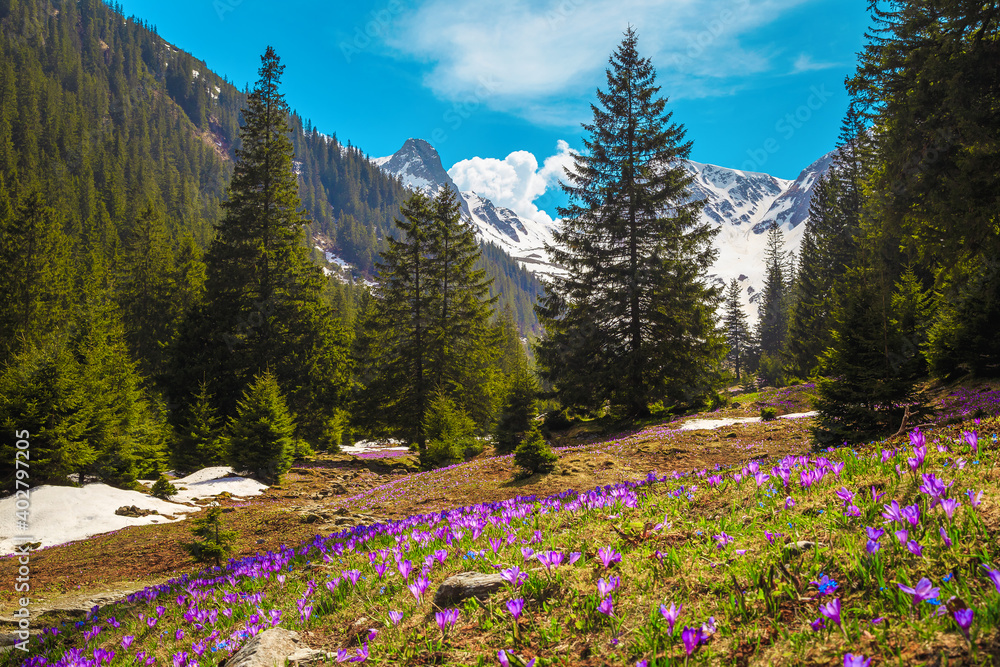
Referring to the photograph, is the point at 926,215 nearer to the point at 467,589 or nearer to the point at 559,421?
→ the point at 559,421

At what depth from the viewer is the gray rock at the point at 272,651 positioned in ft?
7.85

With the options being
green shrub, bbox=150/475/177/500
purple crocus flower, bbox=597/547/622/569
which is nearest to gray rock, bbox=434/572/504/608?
purple crocus flower, bbox=597/547/622/569

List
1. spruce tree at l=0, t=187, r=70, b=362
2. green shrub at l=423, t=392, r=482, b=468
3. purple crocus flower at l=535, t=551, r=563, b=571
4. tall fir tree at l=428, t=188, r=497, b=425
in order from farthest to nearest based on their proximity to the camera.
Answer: spruce tree at l=0, t=187, r=70, b=362, tall fir tree at l=428, t=188, r=497, b=425, green shrub at l=423, t=392, r=482, b=468, purple crocus flower at l=535, t=551, r=563, b=571

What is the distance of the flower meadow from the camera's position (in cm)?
157

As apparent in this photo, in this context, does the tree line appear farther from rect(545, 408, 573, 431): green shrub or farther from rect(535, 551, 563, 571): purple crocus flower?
rect(545, 408, 573, 431): green shrub

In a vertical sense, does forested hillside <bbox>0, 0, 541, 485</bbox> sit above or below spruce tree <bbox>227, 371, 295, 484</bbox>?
above

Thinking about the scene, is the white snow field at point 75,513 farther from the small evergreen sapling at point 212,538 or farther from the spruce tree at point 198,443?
the spruce tree at point 198,443

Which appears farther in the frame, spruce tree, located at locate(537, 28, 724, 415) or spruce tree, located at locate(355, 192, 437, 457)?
spruce tree, located at locate(355, 192, 437, 457)

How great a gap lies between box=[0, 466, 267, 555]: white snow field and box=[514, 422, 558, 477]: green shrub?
8741mm

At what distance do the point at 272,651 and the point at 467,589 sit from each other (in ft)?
3.66

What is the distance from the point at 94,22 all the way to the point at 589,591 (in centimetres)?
24823

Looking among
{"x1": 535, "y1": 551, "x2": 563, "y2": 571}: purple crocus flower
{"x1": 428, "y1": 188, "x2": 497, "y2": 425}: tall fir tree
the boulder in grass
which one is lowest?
the boulder in grass

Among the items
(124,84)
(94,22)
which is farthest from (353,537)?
(94,22)

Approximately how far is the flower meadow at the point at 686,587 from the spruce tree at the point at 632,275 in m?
15.7
